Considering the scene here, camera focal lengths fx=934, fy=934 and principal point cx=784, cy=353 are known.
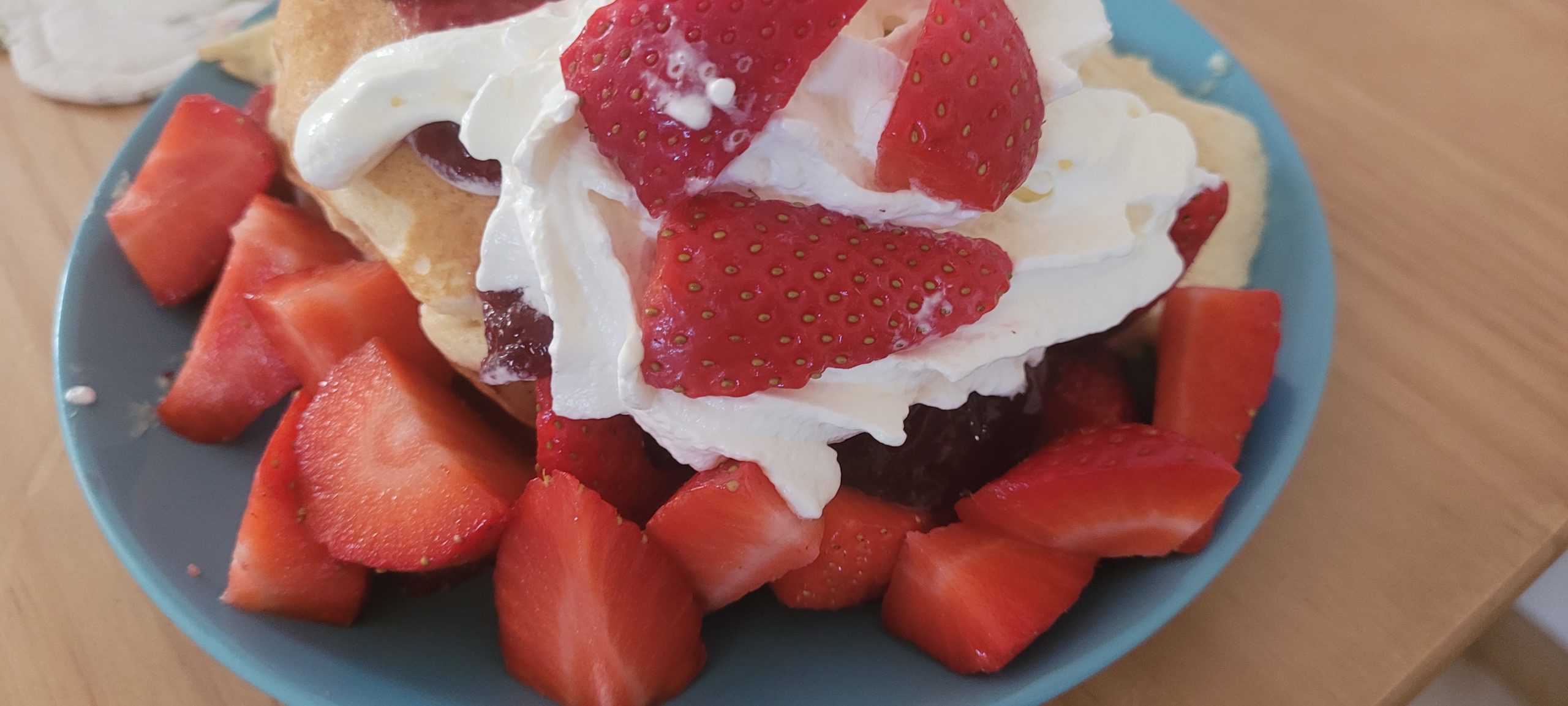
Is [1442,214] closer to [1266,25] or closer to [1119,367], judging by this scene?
[1266,25]

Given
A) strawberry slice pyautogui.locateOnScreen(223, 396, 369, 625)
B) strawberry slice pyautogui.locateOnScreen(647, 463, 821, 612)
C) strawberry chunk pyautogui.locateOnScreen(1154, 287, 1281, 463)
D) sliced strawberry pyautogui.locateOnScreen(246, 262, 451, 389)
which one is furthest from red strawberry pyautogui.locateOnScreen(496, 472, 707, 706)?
strawberry chunk pyautogui.locateOnScreen(1154, 287, 1281, 463)

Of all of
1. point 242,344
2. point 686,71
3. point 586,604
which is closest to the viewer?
point 686,71

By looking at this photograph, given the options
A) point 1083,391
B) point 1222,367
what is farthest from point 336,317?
point 1222,367

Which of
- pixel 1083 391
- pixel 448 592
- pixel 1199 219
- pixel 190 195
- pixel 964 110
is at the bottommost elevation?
pixel 448 592

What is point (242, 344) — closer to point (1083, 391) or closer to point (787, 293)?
point (787, 293)

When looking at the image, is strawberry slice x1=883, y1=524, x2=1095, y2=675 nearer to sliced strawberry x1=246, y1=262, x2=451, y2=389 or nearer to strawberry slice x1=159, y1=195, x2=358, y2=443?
sliced strawberry x1=246, y1=262, x2=451, y2=389

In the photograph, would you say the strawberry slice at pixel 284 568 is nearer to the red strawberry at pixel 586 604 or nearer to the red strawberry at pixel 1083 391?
the red strawberry at pixel 586 604
